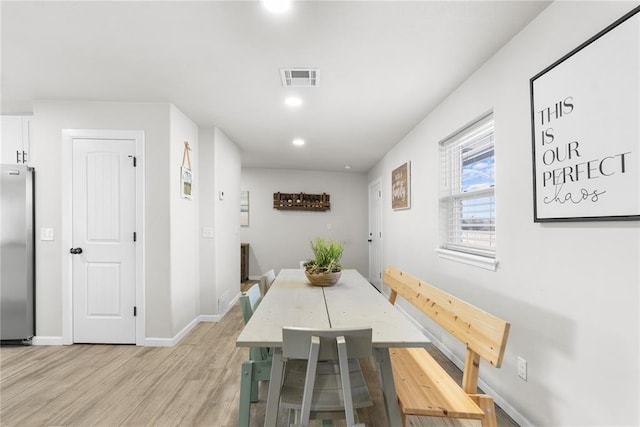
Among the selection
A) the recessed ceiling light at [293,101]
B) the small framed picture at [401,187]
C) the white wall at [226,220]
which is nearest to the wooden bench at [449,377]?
the recessed ceiling light at [293,101]

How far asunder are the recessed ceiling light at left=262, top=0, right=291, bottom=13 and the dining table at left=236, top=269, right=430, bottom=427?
1.62m

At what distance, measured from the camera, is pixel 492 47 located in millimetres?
1919

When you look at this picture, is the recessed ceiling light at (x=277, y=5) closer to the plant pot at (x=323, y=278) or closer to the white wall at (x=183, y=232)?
the plant pot at (x=323, y=278)

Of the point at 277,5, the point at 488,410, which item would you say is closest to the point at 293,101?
the point at 277,5

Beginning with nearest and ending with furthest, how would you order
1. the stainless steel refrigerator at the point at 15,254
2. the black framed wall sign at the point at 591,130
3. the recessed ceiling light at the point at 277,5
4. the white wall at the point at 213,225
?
1. the black framed wall sign at the point at 591,130
2. the recessed ceiling light at the point at 277,5
3. the stainless steel refrigerator at the point at 15,254
4. the white wall at the point at 213,225

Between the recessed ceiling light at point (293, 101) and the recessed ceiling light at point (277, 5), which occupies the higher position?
the recessed ceiling light at point (277, 5)

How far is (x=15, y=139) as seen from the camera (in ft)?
10.3

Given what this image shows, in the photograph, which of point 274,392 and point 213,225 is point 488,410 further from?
point 213,225

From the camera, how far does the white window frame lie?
87.1 inches

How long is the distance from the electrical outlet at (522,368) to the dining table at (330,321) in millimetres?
748

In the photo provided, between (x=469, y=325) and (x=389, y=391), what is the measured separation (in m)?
0.50

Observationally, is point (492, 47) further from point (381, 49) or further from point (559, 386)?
point (559, 386)

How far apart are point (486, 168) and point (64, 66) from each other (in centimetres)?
326

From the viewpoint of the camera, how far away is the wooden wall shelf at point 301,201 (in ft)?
21.0
